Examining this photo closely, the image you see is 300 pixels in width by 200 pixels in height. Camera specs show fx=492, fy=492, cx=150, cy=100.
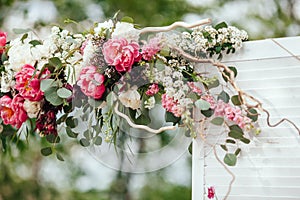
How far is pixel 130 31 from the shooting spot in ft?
3.66

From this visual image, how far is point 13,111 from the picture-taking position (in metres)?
1.27

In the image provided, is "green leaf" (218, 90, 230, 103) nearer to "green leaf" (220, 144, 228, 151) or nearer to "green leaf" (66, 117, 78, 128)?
"green leaf" (220, 144, 228, 151)

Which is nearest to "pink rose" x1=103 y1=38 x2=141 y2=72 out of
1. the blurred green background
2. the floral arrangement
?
the floral arrangement

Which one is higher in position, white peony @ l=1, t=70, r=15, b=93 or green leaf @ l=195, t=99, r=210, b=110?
white peony @ l=1, t=70, r=15, b=93

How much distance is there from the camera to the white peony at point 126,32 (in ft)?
3.66

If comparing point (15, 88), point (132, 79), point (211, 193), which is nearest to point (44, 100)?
point (15, 88)

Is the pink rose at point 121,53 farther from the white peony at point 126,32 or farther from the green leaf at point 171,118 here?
the green leaf at point 171,118

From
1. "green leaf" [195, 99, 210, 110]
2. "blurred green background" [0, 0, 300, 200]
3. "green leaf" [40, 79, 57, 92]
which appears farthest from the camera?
"blurred green background" [0, 0, 300, 200]

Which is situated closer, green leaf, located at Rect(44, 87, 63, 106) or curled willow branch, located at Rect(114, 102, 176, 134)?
curled willow branch, located at Rect(114, 102, 176, 134)

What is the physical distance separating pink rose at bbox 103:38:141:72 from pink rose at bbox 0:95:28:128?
0.95ft

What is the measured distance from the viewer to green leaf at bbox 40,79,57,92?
117cm

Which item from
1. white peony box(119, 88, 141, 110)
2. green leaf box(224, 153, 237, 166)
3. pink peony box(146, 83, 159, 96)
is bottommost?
green leaf box(224, 153, 237, 166)

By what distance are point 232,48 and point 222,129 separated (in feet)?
0.68

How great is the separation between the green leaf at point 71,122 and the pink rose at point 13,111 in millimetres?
120
